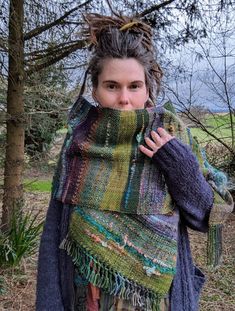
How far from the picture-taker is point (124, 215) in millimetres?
1196

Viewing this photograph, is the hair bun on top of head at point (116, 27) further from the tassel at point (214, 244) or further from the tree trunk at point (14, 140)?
the tree trunk at point (14, 140)

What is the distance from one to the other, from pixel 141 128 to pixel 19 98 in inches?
114

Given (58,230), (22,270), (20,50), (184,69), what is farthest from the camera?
(184,69)

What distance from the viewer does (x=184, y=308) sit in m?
1.23

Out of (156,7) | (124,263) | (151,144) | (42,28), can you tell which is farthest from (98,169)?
(156,7)

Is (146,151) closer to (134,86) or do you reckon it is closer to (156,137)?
(156,137)

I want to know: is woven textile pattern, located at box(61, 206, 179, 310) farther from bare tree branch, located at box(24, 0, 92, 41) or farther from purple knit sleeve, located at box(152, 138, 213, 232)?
bare tree branch, located at box(24, 0, 92, 41)

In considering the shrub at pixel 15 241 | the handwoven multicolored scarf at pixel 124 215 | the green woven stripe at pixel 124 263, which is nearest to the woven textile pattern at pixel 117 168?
the handwoven multicolored scarf at pixel 124 215

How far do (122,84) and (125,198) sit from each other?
1.07 feet

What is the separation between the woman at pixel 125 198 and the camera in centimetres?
118

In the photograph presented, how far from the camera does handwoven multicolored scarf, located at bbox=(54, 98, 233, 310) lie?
46.4 inches

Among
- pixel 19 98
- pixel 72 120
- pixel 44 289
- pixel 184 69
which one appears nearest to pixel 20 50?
pixel 19 98

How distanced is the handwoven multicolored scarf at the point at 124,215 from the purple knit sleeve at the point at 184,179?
0.03 meters

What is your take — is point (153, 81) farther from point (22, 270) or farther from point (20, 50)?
point (22, 270)
